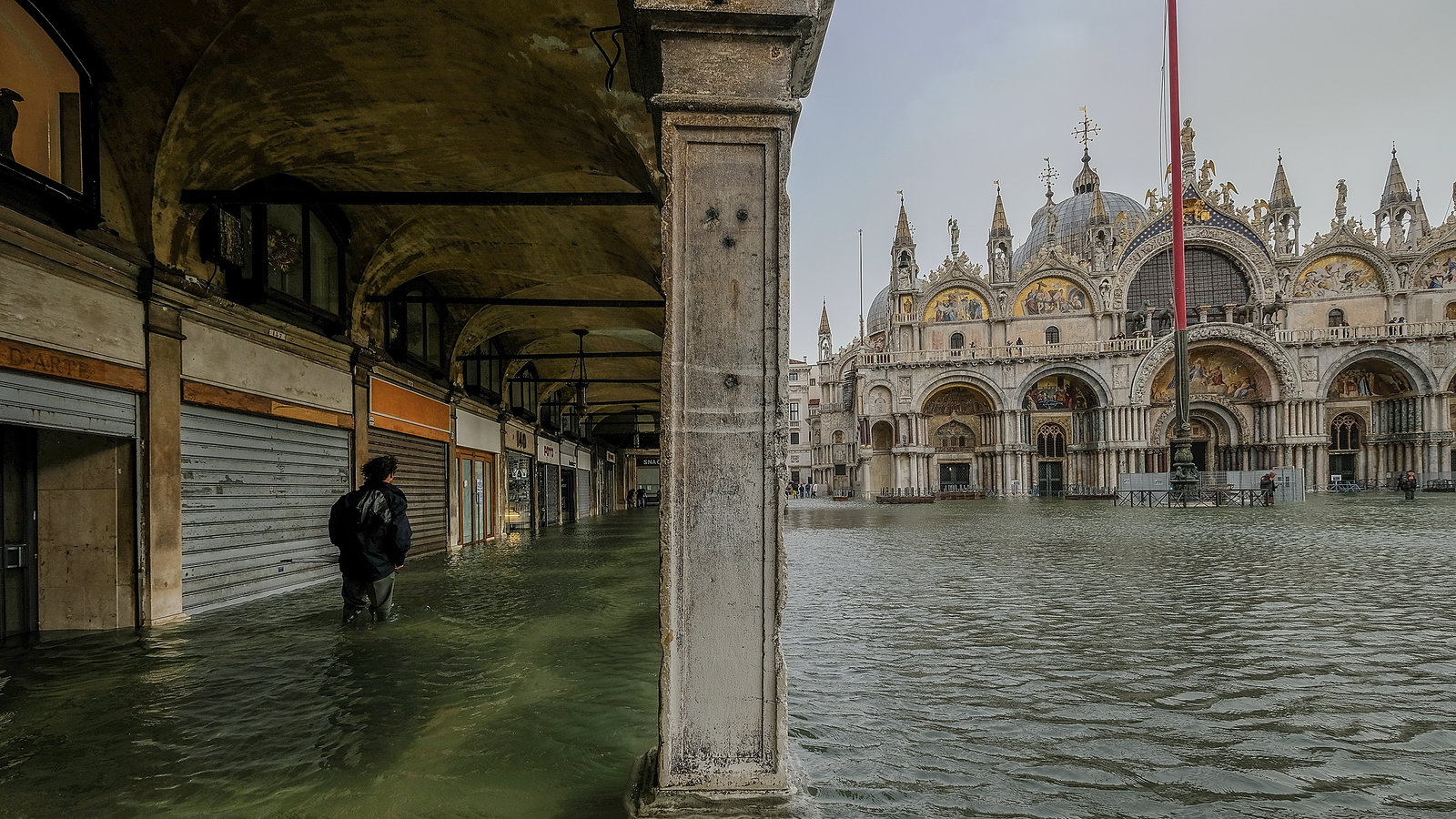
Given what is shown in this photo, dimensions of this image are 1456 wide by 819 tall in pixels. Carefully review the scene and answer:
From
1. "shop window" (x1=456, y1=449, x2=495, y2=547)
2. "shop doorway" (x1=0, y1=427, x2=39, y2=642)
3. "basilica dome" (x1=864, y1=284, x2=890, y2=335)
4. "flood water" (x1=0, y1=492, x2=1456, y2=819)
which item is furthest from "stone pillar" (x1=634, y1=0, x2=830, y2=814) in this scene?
"basilica dome" (x1=864, y1=284, x2=890, y2=335)

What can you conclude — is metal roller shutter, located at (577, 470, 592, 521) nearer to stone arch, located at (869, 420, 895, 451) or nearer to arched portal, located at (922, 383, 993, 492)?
arched portal, located at (922, 383, 993, 492)

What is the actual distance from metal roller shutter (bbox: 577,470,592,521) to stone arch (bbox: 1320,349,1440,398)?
142 feet

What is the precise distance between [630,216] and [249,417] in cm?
487

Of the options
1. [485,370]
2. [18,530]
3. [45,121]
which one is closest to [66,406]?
[18,530]

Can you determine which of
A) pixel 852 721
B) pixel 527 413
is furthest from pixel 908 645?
pixel 527 413

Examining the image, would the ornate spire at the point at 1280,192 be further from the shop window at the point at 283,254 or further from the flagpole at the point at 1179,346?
the shop window at the point at 283,254

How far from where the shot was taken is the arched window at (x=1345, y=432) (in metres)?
46.2

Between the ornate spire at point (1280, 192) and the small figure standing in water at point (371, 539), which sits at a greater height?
the ornate spire at point (1280, 192)

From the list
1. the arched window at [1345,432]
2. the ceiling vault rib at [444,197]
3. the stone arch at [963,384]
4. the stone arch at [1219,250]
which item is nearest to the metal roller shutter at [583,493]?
the ceiling vault rib at [444,197]

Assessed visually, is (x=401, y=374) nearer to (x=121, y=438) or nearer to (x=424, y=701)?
(x=121, y=438)

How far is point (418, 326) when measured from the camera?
13.1 meters

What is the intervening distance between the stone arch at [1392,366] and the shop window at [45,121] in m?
55.6

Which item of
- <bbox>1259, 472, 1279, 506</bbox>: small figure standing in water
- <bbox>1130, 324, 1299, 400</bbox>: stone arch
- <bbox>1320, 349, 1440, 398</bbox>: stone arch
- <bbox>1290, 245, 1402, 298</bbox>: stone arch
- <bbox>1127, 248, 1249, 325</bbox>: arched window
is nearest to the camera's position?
<bbox>1259, 472, 1279, 506</bbox>: small figure standing in water

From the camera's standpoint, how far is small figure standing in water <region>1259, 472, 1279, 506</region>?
27.2 m
